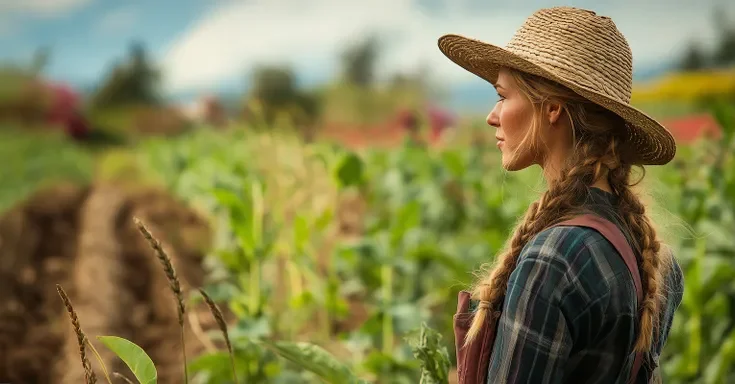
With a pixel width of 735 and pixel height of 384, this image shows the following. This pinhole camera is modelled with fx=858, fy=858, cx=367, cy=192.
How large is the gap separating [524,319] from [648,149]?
1.06 feet

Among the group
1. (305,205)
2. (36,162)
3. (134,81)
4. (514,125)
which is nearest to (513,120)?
(514,125)

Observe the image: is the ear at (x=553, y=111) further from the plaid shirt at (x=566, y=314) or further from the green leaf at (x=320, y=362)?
the green leaf at (x=320, y=362)

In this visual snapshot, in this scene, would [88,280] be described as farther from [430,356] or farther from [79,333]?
[79,333]

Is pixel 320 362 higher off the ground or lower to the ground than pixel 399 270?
lower

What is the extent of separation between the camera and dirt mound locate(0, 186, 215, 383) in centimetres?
296

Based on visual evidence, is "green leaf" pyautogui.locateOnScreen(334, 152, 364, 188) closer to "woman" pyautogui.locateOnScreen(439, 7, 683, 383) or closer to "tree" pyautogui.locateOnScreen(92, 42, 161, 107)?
"woman" pyautogui.locateOnScreen(439, 7, 683, 383)

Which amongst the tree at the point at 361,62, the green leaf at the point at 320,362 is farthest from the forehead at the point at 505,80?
the tree at the point at 361,62

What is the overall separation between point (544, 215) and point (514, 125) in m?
0.11

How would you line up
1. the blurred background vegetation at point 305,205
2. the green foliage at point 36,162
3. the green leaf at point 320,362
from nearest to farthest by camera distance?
the green leaf at point 320,362, the blurred background vegetation at point 305,205, the green foliage at point 36,162

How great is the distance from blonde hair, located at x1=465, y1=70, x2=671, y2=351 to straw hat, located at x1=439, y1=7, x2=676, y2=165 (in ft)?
0.09

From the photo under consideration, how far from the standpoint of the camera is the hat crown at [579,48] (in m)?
0.98

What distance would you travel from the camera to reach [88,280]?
12.6ft

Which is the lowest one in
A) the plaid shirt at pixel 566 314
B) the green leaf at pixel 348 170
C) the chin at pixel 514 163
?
the plaid shirt at pixel 566 314

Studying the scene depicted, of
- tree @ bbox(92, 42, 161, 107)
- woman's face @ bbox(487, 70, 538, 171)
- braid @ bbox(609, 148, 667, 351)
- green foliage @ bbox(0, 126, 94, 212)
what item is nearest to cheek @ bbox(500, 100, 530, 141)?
woman's face @ bbox(487, 70, 538, 171)
